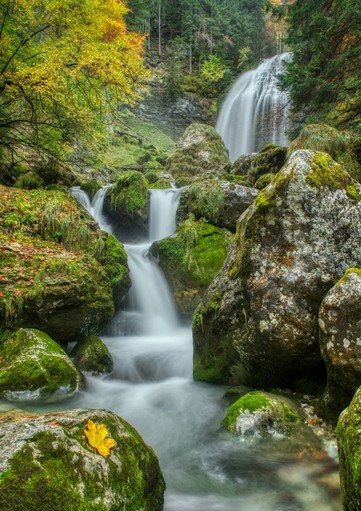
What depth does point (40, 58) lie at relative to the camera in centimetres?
732

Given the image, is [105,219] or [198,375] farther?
[105,219]

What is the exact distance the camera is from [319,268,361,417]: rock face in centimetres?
319

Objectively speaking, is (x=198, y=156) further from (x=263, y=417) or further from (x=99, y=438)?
(x=99, y=438)

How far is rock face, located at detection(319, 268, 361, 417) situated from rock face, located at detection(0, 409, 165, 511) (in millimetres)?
2071

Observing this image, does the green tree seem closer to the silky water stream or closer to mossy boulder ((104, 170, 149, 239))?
mossy boulder ((104, 170, 149, 239))

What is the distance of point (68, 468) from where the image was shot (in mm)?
1859

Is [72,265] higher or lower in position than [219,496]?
higher

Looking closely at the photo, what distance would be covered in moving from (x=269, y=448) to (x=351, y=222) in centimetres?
280

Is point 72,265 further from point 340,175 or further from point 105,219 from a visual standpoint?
point 105,219

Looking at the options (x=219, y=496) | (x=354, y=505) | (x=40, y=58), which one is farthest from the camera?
(x=40, y=58)

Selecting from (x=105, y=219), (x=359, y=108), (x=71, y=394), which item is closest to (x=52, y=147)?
(x=105, y=219)

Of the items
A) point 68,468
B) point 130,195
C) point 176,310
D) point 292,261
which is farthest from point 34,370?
point 130,195

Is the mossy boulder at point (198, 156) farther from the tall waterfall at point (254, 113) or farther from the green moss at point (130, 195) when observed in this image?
the green moss at point (130, 195)

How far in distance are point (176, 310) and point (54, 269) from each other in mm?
3456
